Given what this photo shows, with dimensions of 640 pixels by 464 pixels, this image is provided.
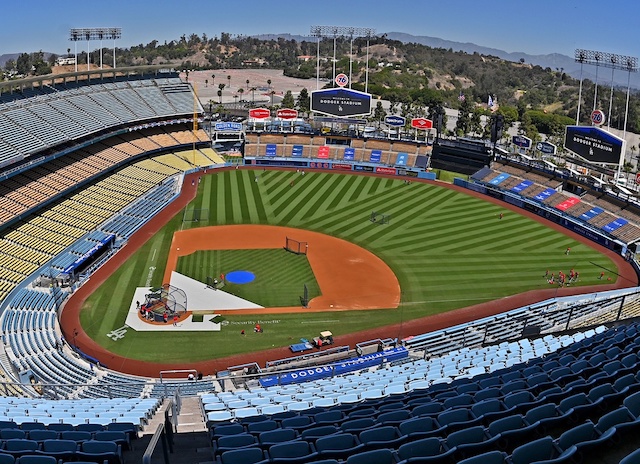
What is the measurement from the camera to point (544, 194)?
65.9m

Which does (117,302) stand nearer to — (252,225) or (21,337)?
(21,337)

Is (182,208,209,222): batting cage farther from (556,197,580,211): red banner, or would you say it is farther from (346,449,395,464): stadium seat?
(346,449,395,464): stadium seat

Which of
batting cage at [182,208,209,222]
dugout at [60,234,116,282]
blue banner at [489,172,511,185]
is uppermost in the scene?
blue banner at [489,172,511,185]

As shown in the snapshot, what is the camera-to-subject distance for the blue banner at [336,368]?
29125 millimetres

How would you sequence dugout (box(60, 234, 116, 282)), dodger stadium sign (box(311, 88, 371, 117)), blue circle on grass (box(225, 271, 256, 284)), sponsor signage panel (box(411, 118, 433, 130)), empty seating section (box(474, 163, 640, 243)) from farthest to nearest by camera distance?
sponsor signage panel (box(411, 118, 433, 130))
dodger stadium sign (box(311, 88, 371, 117))
empty seating section (box(474, 163, 640, 243))
blue circle on grass (box(225, 271, 256, 284))
dugout (box(60, 234, 116, 282))

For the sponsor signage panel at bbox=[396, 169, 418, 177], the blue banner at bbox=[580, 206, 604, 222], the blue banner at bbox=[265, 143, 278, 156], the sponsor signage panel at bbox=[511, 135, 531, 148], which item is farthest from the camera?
the blue banner at bbox=[265, 143, 278, 156]

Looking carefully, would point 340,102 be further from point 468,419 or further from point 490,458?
point 490,458

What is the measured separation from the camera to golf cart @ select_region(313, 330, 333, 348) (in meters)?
35.5

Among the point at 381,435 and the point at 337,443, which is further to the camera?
the point at 381,435

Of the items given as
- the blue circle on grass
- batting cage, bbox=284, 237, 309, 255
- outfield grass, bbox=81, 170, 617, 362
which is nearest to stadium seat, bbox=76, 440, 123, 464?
outfield grass, bbox=81, 170, 617, 362

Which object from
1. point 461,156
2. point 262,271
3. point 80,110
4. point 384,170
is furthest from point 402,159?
point 80,110

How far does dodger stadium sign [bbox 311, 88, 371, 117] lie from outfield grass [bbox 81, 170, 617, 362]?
10.0 metres

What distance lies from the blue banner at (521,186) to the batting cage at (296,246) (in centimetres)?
3193

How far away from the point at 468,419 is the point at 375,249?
1508 inches
